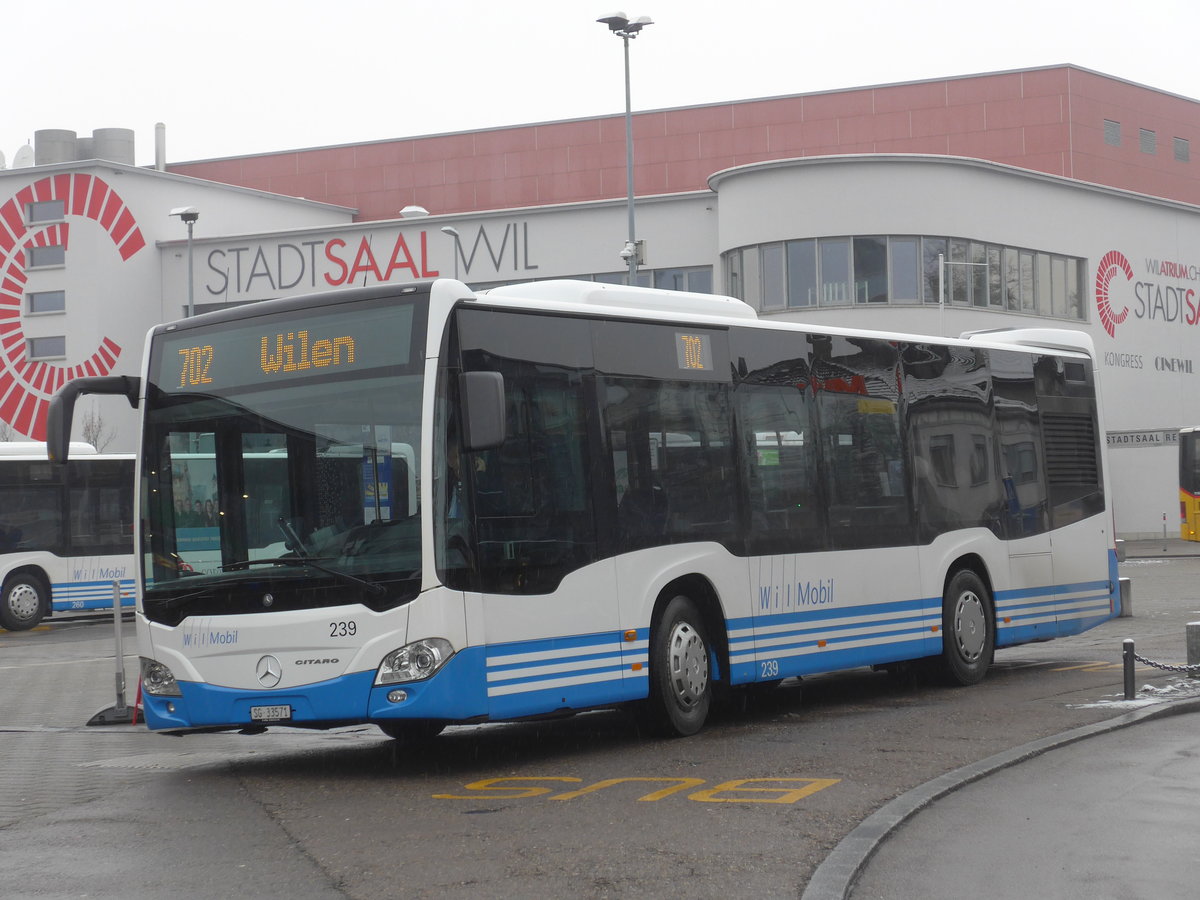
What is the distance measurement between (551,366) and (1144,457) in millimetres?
44623

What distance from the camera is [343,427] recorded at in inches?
398

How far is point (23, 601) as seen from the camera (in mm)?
28484

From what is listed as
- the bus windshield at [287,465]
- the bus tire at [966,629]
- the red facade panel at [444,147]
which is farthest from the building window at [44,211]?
the bus windshield at [287,465]

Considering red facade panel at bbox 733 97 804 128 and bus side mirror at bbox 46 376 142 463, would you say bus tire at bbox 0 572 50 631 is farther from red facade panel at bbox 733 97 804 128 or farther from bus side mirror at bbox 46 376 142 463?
red facade panel at bbox 733 97 804 128

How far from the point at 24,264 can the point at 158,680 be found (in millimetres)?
50560

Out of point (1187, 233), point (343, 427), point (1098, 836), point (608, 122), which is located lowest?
point (1098, 836)

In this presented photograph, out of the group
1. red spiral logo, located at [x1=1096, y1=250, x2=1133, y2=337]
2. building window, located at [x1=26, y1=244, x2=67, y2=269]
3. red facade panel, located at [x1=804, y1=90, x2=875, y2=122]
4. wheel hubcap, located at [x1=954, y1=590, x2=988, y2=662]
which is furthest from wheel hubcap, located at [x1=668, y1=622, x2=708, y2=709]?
red facade panel, located at [x1=804, y1=90, x2=875, y2=122]

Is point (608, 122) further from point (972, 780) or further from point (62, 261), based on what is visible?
point (972, 780)

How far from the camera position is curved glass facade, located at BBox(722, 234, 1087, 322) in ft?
145

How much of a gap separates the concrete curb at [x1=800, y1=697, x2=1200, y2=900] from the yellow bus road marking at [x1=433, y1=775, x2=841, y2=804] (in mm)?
593

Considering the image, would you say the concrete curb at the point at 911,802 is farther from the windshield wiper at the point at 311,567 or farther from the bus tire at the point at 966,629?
the windshield wiper at the point at 311,567

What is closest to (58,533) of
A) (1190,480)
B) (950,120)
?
(1190,480)

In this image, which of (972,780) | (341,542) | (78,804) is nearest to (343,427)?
(341,542)

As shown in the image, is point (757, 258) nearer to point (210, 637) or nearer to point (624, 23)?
point (624, 23)
